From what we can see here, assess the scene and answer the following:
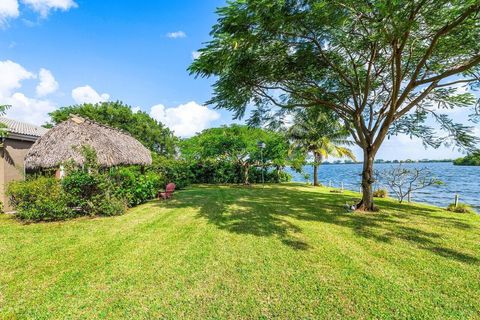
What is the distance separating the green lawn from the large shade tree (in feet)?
15.3

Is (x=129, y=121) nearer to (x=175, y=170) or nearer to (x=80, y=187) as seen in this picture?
(x=175, y=170)

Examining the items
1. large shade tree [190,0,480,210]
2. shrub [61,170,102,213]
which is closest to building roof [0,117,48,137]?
shrub [61,170,102,213]

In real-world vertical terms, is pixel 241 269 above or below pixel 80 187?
below

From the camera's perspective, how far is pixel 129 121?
3666cm

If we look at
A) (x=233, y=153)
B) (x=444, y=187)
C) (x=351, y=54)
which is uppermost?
(x=351, y=54)

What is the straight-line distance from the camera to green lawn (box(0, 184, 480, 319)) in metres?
3.54

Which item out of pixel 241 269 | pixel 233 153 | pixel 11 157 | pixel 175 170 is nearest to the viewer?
pixel 241 269

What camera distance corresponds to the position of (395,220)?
28.2ft

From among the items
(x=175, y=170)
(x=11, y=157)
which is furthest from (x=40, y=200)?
(x=175, y=170)

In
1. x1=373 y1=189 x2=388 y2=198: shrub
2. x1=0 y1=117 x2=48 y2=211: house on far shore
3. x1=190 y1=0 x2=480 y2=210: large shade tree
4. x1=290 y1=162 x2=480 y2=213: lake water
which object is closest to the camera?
x1=190 y1=0 x2=480 y2=210: large shade tree

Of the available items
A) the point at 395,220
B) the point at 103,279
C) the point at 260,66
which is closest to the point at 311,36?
the point at 260,66

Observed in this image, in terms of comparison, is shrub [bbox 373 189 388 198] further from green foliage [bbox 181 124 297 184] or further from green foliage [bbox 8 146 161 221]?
green foliage [bbox 8 146 161 221]

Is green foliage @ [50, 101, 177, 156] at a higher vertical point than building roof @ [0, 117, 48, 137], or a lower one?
higher

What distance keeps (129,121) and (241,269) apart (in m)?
37.9
